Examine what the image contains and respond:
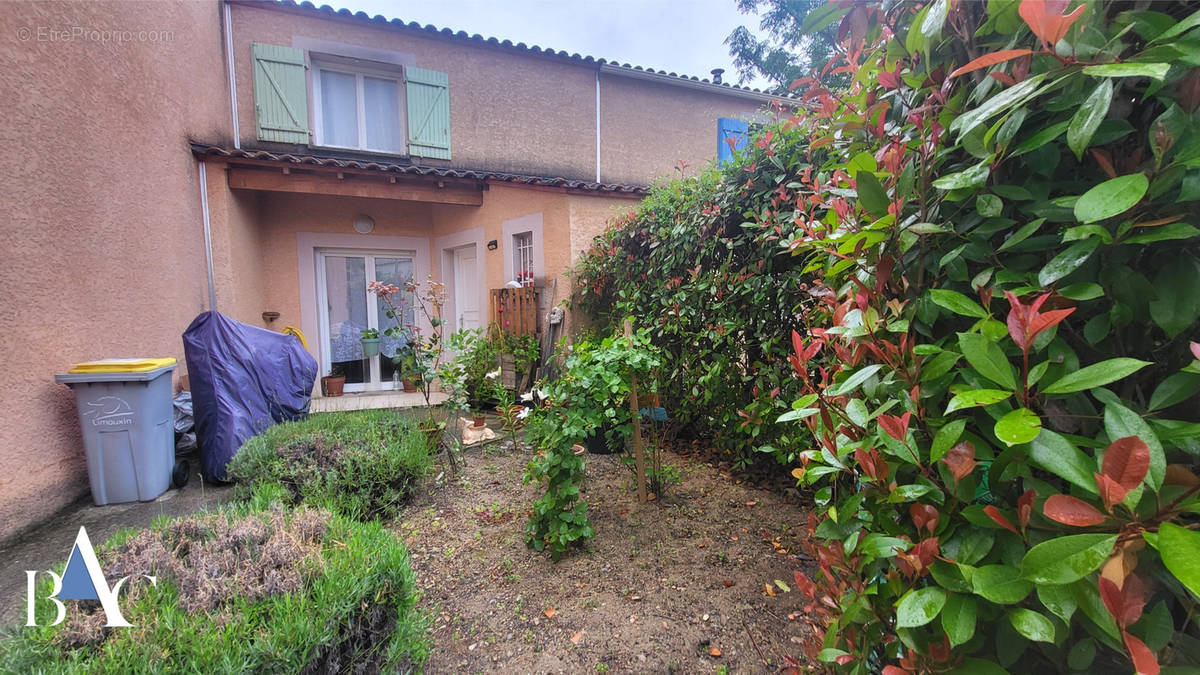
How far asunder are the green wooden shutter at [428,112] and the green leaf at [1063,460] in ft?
24.9

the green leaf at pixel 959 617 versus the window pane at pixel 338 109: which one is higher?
the window pane at pixel 338 109

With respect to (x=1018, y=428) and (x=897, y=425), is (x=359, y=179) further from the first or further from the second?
(x=1018, y=428)

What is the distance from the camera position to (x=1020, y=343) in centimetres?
61

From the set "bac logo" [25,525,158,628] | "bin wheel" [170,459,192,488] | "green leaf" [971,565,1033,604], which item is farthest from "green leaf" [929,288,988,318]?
"bin wheel" [170,459,192,488]

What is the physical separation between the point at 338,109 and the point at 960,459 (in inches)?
321

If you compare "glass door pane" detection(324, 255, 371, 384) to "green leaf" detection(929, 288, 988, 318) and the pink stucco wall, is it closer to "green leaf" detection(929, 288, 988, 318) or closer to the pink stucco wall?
the pink stucco wall

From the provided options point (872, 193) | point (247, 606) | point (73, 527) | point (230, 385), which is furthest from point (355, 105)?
point (872, 193)

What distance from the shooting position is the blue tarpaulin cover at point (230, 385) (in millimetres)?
3750

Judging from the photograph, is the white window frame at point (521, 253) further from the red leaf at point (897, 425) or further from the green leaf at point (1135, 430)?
the green leaf at point (1135, 430)

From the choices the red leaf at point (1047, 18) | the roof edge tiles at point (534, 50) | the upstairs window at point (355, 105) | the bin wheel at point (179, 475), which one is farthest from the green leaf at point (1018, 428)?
the upstairs window at point (355, 105)

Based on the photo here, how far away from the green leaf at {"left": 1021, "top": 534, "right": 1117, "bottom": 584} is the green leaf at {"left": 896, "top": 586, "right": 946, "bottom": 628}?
5.7 inches

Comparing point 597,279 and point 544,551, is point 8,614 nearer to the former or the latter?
point 544,551

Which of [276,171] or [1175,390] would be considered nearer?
[1175,390]

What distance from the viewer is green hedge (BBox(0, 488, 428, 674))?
3.93 feet
